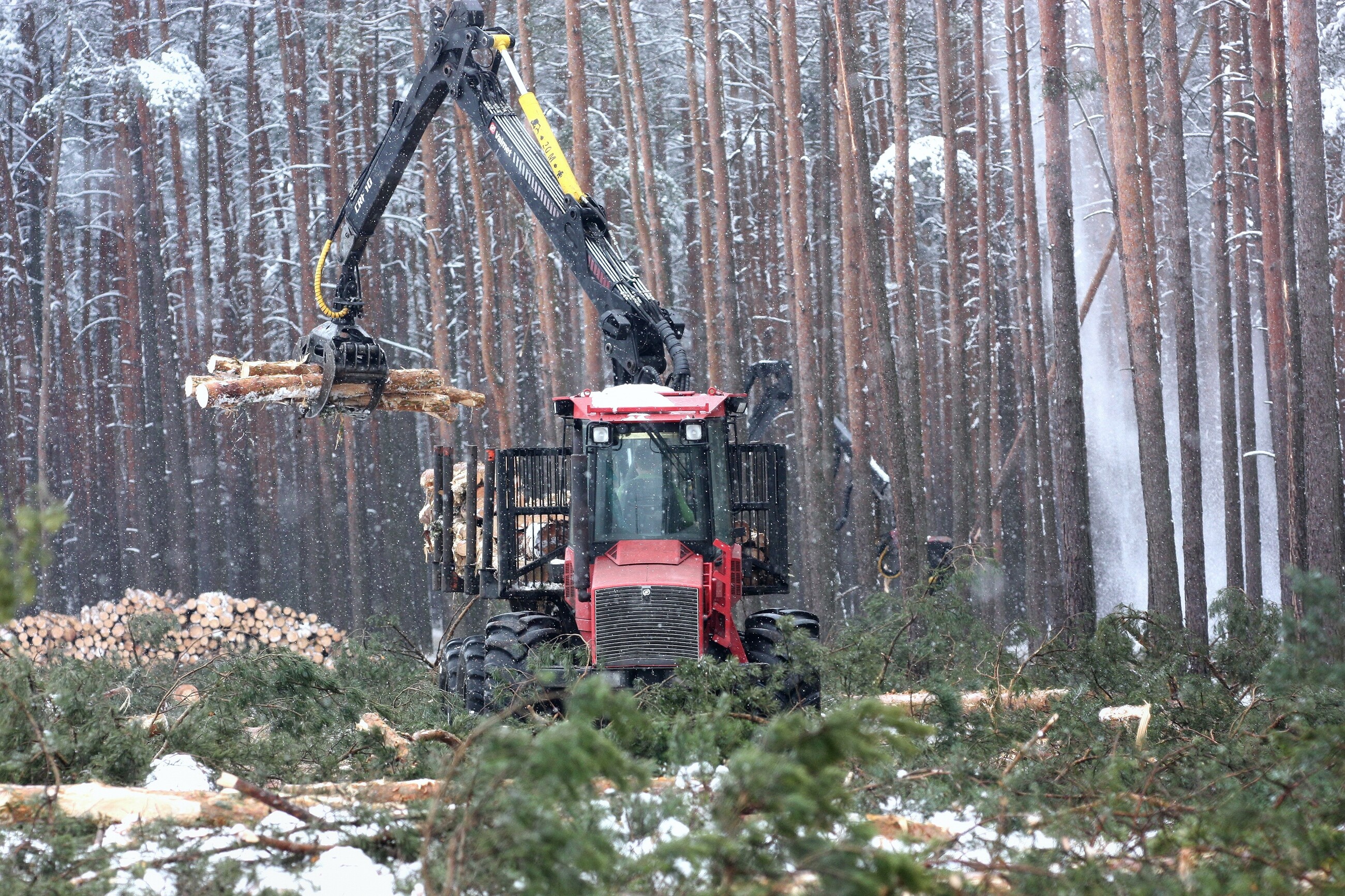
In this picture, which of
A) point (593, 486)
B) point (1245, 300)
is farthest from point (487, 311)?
point (1245, 300)

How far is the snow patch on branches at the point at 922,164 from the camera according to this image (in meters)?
25.4

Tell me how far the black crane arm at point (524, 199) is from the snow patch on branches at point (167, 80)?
518 inches

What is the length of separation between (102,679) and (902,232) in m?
14.1

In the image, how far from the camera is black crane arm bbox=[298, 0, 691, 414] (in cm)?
1051

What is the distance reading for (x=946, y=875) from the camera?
377 centimetres

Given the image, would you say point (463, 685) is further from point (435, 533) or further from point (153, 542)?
point (153, 542)

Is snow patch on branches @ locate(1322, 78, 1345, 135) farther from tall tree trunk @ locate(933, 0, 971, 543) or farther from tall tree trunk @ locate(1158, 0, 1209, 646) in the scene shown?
tall tree trunk @ locate(1158, 0, 1209, 646)

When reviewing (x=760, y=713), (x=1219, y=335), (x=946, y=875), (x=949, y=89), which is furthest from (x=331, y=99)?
(x=946, y=875)

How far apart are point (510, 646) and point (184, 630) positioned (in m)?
9.40

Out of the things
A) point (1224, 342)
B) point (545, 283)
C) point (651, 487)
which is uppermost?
point (545, 283)

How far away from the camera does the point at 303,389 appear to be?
35.6 ft

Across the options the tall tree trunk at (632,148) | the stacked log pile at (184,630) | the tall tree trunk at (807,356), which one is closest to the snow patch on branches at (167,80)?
the tall tree trunk at (632,148)

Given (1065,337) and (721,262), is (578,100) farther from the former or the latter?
(1065,337)

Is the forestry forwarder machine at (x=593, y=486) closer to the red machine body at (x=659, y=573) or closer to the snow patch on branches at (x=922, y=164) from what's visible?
the red machine body at (x=659, y=573)
